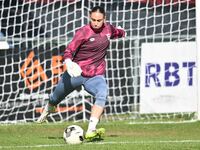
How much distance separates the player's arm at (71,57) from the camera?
382 inches

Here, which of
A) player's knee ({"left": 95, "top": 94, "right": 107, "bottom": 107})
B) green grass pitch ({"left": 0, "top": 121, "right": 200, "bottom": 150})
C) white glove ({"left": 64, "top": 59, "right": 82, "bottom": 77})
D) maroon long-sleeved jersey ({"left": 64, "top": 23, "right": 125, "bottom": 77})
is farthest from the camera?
maroon long-sleeved jersey ({"left": 64, "top": 23, "right": 125, "bottom": 77})

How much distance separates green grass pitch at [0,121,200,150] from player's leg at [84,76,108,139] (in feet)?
0.58

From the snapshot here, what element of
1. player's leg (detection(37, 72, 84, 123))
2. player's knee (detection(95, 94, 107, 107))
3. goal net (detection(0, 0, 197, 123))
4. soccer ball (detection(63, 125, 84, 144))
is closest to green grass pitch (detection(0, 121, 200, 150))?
soccer ball (detection(63, 125, 84, 144))

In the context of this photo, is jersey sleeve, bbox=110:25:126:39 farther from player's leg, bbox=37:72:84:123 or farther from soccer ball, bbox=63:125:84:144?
soccer ball, bbox=63:125:84:144

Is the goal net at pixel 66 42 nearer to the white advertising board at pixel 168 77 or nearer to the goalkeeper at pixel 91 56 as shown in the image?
the white advertising board at pixel 168 77

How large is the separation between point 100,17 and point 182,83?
4523mm

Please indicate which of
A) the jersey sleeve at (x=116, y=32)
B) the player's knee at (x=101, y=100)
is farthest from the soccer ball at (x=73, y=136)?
the jersey sleeve at (x=116, y=32)

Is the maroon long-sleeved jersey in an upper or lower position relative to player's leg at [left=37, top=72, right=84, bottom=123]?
upper

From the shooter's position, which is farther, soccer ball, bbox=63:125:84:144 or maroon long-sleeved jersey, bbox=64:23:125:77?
maroon long-sleeved jersey, bbox=64:23:125:77

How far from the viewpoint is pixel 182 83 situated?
14023mm

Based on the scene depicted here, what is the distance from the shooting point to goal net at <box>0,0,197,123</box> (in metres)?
14.0

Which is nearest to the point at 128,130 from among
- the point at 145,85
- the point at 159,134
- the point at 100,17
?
the point at 159,134

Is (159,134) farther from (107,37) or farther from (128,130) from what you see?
(107,37)

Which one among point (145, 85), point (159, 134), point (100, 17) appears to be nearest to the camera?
point (100, 17)
